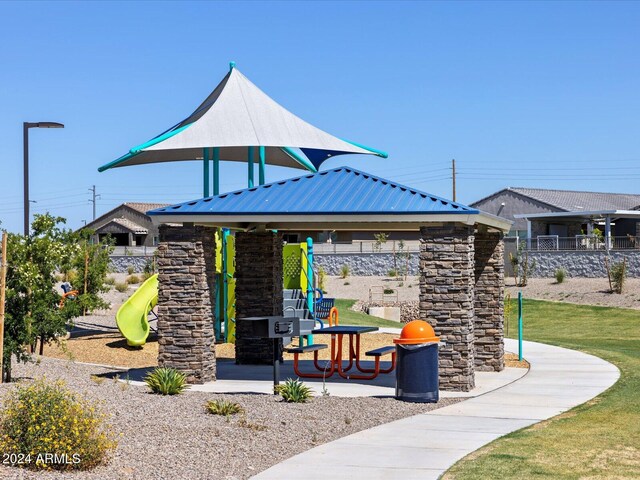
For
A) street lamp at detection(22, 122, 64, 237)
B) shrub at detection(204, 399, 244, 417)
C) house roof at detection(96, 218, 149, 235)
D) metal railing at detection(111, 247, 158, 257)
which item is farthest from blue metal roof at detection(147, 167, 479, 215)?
house roof at detection(96, 218, 149, 235)

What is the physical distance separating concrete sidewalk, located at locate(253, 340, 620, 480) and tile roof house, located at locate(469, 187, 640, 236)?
5221 centimetres

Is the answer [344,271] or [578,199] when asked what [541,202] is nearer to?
[578,199]

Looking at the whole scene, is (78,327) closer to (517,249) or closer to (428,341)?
(428,341)

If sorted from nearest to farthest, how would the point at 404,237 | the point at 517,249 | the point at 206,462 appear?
the point at 206,462 < the point at 517,249 < the point at 404,237

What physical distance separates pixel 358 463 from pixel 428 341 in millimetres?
4936

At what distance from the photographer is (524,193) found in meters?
73.2

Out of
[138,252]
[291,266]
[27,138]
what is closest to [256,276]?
[27,138]

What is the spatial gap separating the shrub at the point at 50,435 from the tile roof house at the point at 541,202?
6090 centimetres

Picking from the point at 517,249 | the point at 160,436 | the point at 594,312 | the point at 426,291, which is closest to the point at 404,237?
the point at 517,249

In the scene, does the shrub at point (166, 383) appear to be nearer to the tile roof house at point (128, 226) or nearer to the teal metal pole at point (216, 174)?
the teal metal pole at point (216, 174)

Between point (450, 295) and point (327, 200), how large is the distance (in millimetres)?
2755

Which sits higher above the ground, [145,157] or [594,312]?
[145,157]

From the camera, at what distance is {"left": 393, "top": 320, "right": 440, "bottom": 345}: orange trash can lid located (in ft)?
51.2

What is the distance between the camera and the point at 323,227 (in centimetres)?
1892
